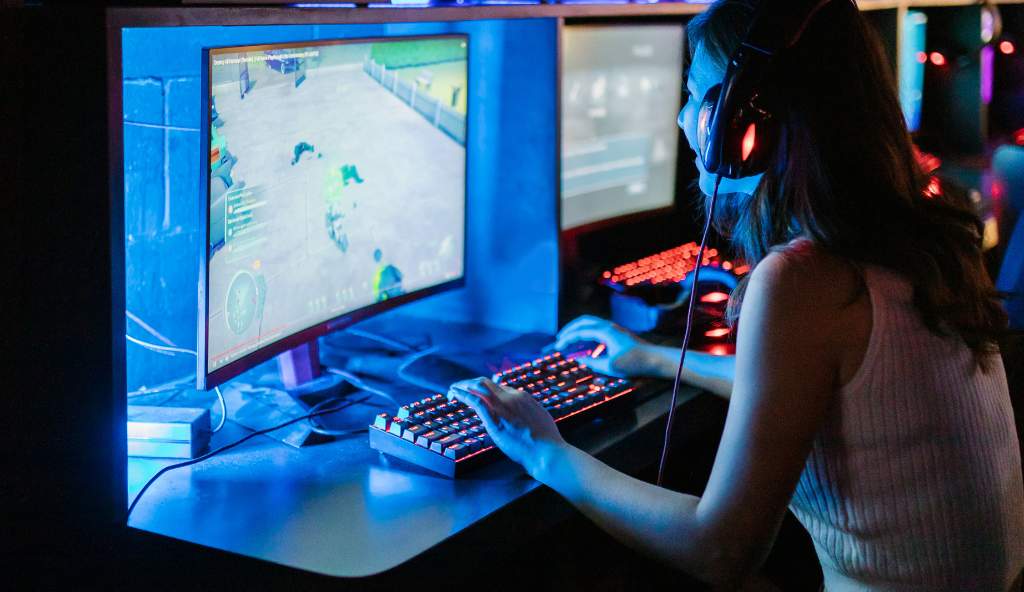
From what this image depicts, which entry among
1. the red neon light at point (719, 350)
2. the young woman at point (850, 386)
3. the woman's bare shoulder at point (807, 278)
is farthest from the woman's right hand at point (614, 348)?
the woman's bare shoulder at point (807, 278)

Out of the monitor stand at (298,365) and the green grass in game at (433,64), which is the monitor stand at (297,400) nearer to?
the monitor stand at (298,365)

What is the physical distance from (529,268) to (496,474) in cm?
64

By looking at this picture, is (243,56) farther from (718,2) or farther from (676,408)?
(676,408)

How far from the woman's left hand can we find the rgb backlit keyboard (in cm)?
59

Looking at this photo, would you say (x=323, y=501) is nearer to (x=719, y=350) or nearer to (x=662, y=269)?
(x=719, y=350)

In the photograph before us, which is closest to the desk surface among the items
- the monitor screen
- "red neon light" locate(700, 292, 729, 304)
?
"red neon light" locate(700, 292, 729, 304)

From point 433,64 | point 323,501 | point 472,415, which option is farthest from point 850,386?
point 433,64

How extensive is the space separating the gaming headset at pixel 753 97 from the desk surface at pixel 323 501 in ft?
1.19

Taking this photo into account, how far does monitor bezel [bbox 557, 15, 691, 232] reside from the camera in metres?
1.66

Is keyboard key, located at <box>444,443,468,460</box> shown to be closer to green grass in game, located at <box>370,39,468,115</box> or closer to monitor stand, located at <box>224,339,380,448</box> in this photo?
monitor stand, located at <box>224,339,380,448</box>

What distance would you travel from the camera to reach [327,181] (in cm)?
135

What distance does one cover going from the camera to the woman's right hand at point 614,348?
1.45m

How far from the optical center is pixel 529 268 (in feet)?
5.63

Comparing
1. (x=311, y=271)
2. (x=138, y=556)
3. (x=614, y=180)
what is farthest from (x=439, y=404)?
(x=614, y=180)
